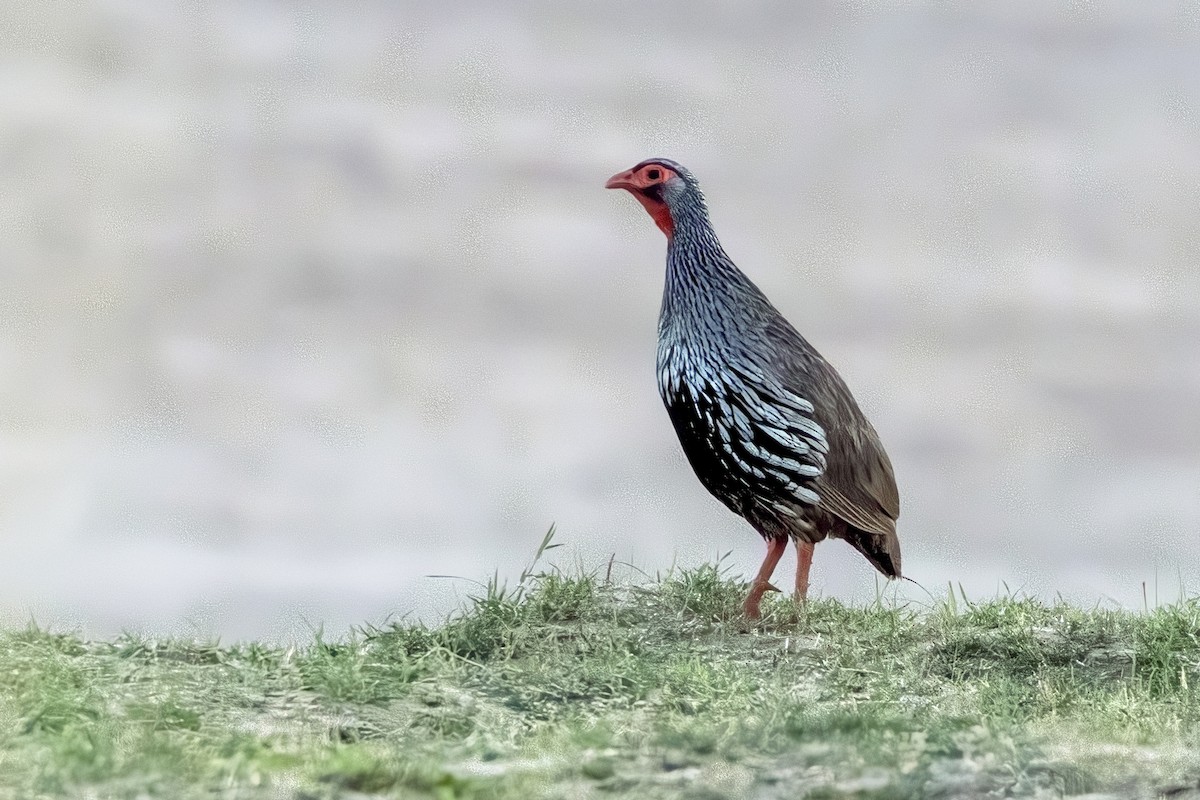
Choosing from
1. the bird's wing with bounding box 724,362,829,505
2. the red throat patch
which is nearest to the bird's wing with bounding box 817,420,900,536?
the bird's wing with bounding box 724,362,829,505

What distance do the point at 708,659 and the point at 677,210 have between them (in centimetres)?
255

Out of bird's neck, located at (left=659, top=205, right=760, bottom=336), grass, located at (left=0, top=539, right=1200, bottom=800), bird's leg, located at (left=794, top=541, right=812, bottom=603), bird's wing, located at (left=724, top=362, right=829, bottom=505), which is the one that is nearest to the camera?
grass, located at (left=0, top=539, right=1200, bottom=800)

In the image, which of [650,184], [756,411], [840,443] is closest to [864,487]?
[840,443]

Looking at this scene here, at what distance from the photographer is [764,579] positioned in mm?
6926

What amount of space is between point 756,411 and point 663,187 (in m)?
1.44

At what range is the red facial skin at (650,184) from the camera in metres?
7.35

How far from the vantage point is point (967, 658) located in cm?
648

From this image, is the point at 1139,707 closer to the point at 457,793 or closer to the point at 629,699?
the point at 629,699

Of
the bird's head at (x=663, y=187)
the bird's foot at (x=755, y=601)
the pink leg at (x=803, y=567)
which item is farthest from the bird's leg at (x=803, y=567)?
the bird's head at (x=663, y=187)

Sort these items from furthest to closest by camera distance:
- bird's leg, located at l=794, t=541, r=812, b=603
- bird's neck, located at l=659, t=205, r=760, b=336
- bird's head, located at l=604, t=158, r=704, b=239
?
bird's head, located at l=604, t=158, r=704, b=239 → bird's neck, located at l=659, t=205, r=760, b=336 → bird's leg, located at l=794, t=541, r=812, b=603

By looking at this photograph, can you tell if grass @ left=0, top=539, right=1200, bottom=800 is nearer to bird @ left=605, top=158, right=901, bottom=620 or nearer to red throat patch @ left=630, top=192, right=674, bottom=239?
bird @ left=605, top=158, right=901, bottom=620

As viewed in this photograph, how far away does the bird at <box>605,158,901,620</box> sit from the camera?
6832 mm

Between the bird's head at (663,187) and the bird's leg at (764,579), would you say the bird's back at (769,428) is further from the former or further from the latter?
the bird's head at (663,187)

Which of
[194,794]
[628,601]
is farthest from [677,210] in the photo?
[194,794]
